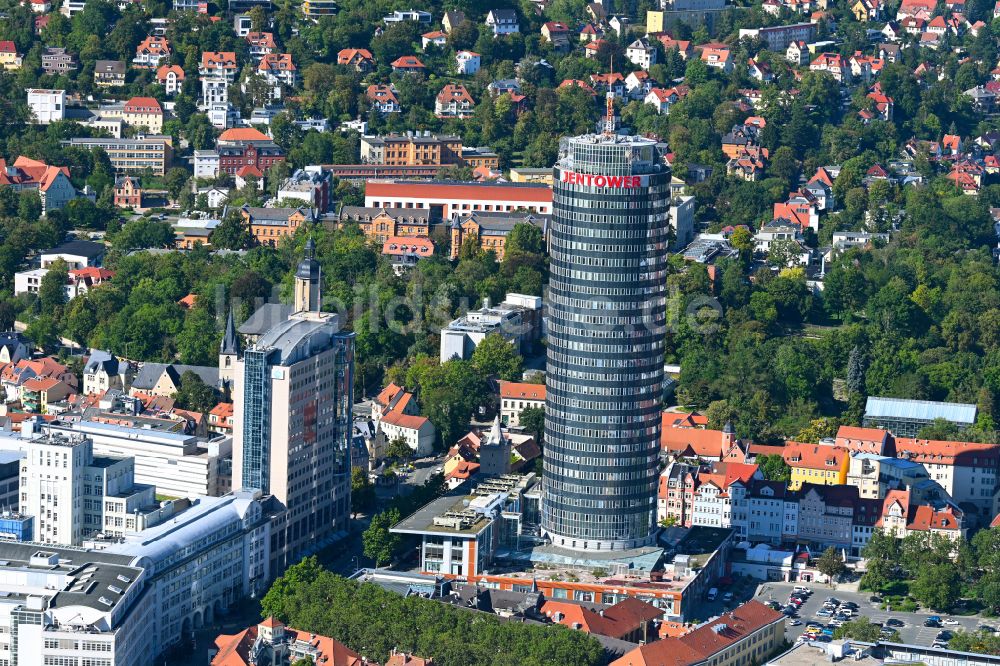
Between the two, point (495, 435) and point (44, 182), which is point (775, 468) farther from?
point (44, 182)

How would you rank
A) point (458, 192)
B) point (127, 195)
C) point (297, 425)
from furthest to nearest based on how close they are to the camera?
1. point (127, 195)
2. point (458, 192)
3. point (297, 425)

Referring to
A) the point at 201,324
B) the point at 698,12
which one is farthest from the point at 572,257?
the point at 698,12

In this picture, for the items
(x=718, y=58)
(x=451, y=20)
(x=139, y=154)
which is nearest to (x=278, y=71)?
(x=451, y=20)

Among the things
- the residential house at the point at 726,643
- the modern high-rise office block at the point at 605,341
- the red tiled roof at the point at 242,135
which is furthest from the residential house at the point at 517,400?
the red tiled roof at the point at 242,135

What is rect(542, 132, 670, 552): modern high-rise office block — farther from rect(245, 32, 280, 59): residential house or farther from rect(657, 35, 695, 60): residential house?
rect(657, 35, 695, 60): residential house

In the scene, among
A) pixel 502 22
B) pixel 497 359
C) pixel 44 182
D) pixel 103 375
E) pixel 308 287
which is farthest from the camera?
pixel 502 22

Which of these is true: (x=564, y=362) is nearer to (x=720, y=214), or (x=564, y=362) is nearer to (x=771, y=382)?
(x=771, y=382)
